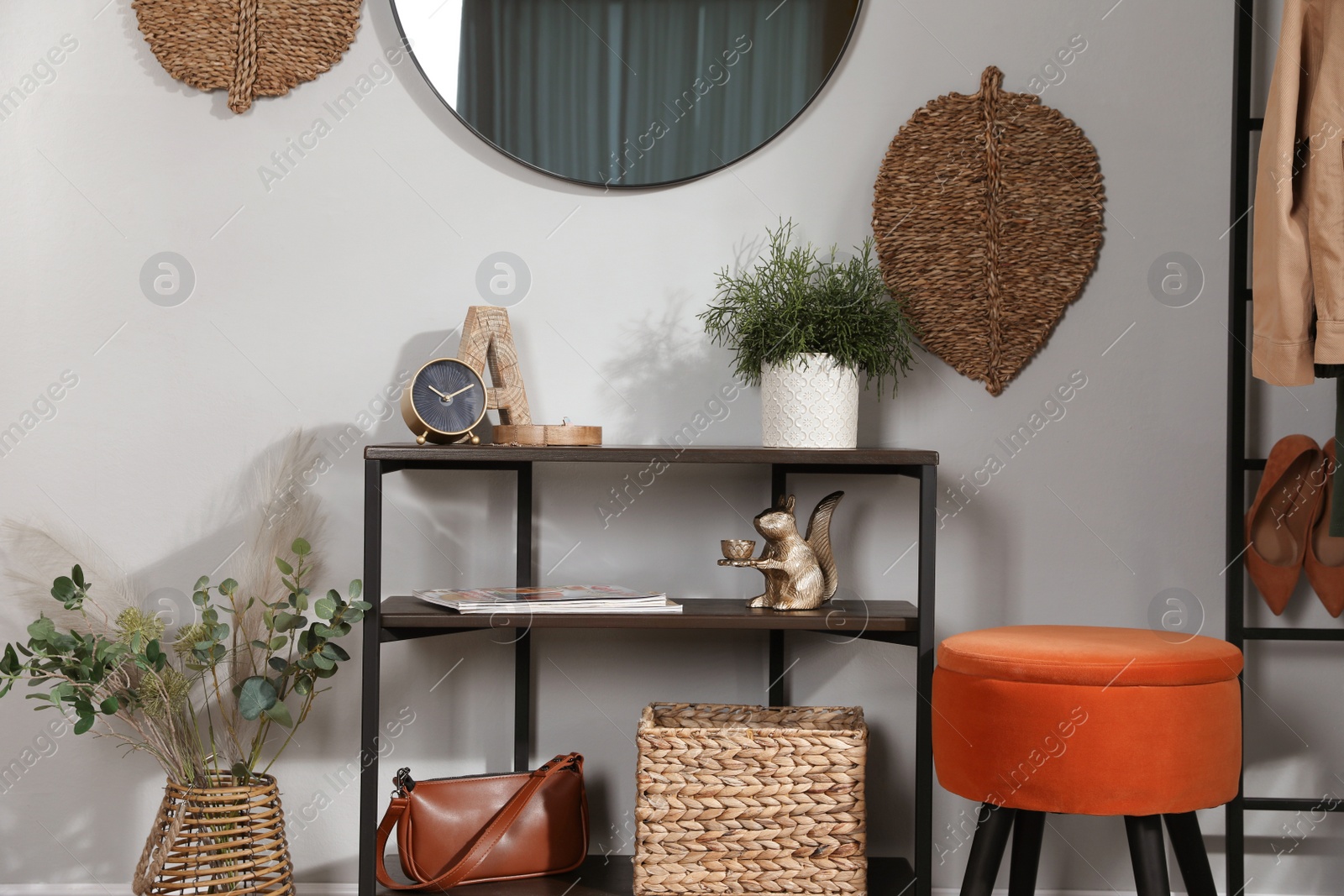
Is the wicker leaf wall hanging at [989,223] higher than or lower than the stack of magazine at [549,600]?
higher

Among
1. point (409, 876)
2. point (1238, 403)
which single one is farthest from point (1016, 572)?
point (409, 876)

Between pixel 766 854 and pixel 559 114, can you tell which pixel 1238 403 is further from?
pixel 559 114

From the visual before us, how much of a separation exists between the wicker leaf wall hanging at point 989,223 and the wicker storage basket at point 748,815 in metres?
0.83

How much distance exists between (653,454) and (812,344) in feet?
1.18

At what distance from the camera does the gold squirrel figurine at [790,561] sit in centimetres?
170

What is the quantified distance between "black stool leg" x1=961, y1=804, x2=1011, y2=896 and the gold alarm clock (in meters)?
1.04

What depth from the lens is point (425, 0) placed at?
1935 millimetres

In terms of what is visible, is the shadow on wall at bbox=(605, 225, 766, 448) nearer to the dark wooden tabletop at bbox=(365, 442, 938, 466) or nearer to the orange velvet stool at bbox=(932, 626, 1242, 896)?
the dark wooden tabletop at bbox=(365, 442, 938, 466)

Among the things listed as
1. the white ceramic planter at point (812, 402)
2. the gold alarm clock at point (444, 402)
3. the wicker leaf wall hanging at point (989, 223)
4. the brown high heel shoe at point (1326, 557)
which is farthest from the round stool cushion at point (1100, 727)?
the gold alarm clock at point (444, 402)

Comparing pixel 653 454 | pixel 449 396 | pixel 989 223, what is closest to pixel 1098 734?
pixel 653 454

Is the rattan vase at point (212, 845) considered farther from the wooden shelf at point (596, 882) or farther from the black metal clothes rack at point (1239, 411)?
the black metal clothes rack at point (1239, 411)

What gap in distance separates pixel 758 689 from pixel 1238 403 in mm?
1048

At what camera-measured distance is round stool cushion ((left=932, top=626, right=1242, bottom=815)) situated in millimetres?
1321

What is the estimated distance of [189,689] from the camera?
6.10 ft
